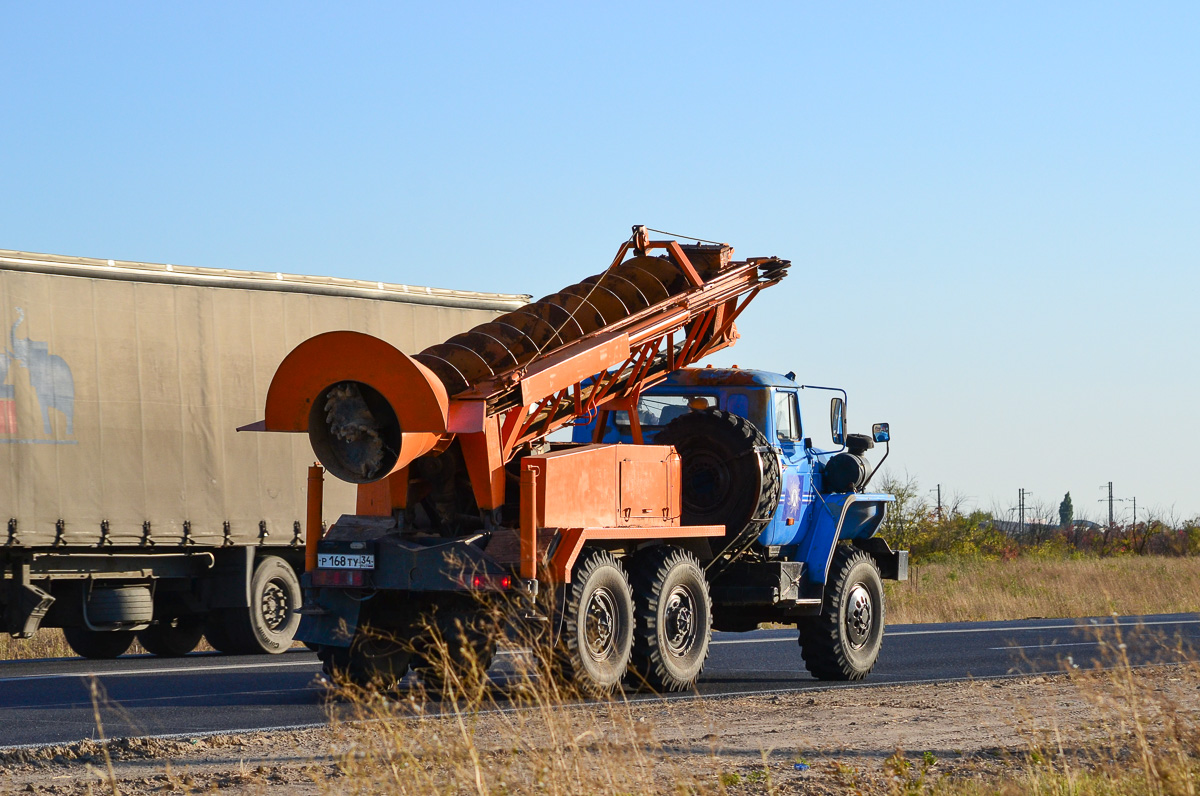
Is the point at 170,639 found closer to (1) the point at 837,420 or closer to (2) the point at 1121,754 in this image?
(1) the point at 837,420

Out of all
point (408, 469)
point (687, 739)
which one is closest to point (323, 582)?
point (408, 469)

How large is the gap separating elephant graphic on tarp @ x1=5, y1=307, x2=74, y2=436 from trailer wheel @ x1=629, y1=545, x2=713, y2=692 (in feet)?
22.4

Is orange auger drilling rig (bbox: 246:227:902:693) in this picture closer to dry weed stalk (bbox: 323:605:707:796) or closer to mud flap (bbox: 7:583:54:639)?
dry weed stalk (bbox: 323:605:707:796)

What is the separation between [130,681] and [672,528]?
5099mm

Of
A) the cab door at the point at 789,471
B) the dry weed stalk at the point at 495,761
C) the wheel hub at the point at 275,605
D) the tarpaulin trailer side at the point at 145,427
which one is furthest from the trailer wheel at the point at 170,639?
the dry weed stalk at the point at 495,761

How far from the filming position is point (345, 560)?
11680mm

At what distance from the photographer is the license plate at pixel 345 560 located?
1159 centimetres

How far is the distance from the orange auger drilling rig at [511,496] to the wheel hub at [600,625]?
16mm

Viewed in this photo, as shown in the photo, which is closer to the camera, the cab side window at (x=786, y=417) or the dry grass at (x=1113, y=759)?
the dry grass at (x=1113, y=759)

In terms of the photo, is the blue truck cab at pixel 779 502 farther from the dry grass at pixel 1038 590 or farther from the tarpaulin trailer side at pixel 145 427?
the dry grass at pixel 1038 590

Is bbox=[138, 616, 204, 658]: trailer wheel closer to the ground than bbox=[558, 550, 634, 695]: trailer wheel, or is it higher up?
closer to the ground

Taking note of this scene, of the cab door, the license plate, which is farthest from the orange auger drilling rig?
the cab door

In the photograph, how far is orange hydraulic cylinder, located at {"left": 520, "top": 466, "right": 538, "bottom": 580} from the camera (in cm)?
1123

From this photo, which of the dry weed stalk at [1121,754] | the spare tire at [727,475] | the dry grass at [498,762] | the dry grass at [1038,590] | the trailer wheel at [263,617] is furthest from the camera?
the dry grass at [1038,590]
